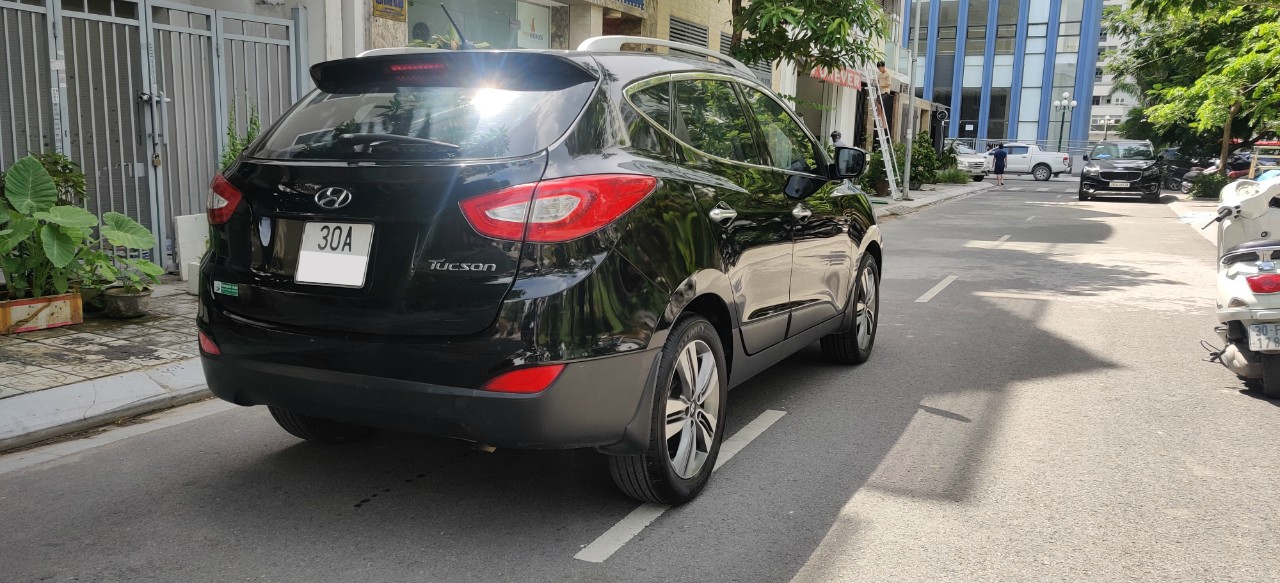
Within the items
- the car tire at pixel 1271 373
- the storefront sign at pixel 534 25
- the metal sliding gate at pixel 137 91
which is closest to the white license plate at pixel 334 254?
the car tire at pixel 1271 373

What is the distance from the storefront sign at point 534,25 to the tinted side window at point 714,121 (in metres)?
9.94

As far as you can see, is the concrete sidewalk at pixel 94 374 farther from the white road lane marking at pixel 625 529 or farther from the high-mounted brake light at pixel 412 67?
the white road lane marking at pixel 625 529

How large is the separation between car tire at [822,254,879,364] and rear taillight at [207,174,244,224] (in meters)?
3.47

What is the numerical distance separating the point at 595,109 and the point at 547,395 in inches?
39.6

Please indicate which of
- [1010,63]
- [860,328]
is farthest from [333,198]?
[1010,63]

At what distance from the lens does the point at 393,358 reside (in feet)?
10.6

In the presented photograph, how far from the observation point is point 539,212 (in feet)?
10.3

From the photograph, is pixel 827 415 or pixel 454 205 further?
pixel 827 415

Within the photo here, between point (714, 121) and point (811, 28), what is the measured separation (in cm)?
890

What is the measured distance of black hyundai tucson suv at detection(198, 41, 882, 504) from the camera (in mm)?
3145

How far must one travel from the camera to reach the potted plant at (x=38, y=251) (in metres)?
6.31

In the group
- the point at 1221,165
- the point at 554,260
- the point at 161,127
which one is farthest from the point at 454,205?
the point at 1221,165

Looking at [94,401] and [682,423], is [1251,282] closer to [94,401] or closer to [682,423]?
[682,423]

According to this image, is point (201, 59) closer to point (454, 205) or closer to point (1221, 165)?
point (454, 205)
